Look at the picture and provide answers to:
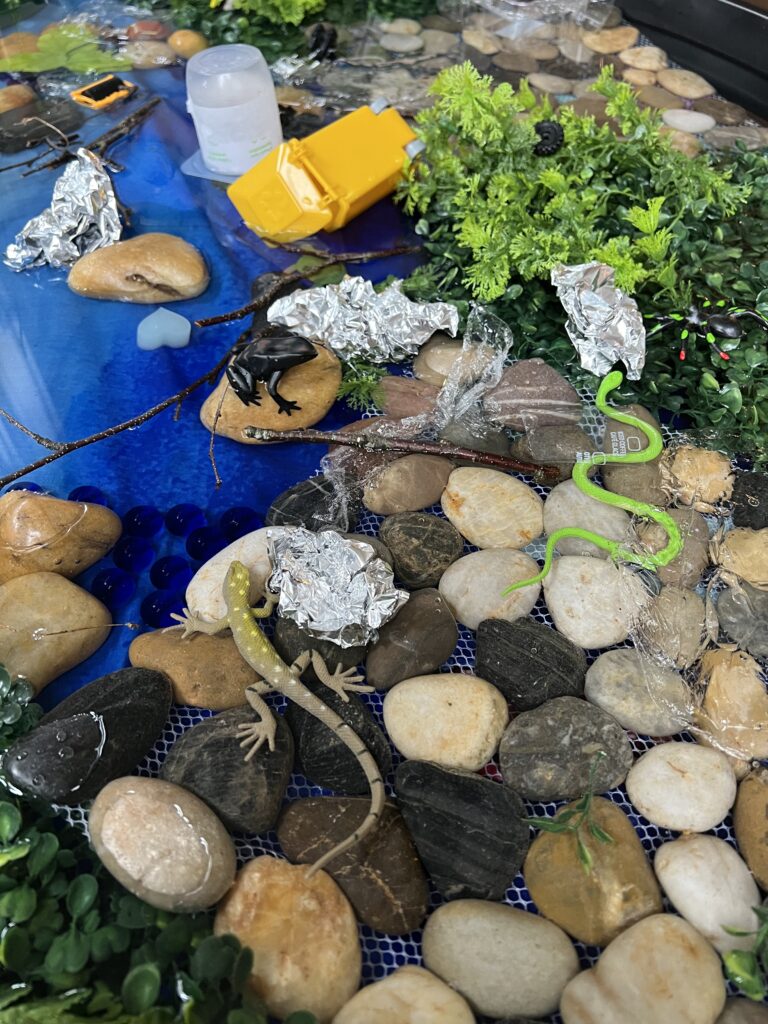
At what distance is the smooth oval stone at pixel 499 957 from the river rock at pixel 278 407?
1808 mm

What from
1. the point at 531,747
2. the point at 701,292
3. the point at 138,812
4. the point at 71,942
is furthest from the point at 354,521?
the point at 701,292

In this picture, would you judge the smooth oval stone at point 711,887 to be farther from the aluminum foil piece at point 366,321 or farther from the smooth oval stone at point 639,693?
the aluminum foil piece at point 366,321

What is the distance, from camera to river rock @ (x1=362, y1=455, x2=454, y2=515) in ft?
8.84

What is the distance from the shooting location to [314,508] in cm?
268

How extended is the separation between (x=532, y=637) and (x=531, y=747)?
35 cm

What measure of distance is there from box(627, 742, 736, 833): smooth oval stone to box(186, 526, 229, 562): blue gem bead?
5.05ft

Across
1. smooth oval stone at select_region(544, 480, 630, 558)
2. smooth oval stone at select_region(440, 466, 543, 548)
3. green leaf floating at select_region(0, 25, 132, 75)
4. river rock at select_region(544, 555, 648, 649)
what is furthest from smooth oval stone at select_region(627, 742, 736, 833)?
green leaf floating at select_region(0, 25, 132, 75)

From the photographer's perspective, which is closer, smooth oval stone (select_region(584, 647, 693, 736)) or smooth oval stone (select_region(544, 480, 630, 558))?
smooth oval stone (select_region(584, 647, 693, 736))

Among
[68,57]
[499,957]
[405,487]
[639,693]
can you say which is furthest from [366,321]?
[68,57]

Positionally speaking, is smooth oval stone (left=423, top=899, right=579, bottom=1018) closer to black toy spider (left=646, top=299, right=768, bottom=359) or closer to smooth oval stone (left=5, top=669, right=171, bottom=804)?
smooth oval stone (left=5, top=669, right=171, bottom=804)

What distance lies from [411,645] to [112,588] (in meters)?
1.05

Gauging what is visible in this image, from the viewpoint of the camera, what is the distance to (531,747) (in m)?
2.11

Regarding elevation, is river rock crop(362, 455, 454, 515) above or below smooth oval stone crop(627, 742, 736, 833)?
above

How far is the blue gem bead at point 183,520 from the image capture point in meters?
2.76
